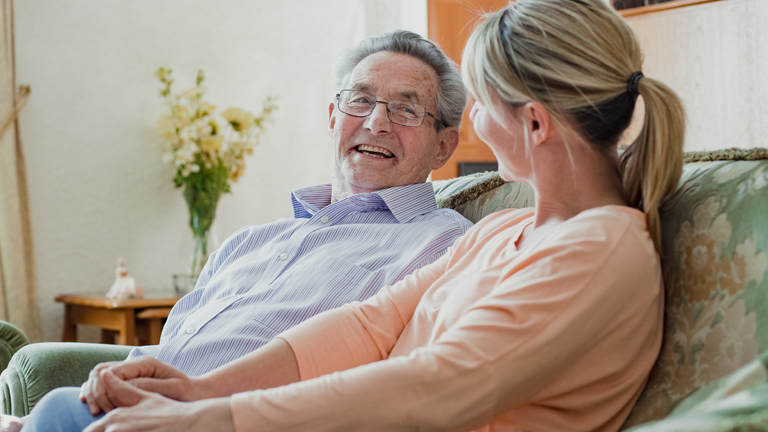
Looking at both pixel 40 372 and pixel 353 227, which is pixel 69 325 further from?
pixel 353 227

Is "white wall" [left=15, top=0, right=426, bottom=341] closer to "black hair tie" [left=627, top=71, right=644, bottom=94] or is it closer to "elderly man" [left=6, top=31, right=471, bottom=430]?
"elderly man" [left=6, top=31, right=471, bottom=430]

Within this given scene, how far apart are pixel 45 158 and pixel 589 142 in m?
2.67

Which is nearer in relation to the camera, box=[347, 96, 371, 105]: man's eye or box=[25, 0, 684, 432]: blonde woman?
box=[25, 0, 684, 432]: blonde woman

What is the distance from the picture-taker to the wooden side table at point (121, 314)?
2627mm

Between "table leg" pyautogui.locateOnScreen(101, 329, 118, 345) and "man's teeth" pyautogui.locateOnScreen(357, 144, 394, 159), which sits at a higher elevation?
"man's teeth" pyautogui.locateOnScreen(357, 144, 394, 159)

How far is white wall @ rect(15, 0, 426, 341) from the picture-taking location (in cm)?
297

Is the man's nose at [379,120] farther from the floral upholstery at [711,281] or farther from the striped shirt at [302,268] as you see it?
the floral upholstery at [711,281]

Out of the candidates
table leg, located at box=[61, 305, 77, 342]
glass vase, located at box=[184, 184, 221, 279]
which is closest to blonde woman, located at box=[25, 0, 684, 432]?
glass vase, located at box=[184, 184, 221, 279]

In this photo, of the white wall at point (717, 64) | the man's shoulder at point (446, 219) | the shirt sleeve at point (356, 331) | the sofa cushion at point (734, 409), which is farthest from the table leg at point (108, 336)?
the sofa cushion at point (734, 409)

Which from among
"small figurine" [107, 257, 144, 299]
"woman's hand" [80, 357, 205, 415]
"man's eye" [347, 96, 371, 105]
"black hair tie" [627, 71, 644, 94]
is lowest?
"small figurine" [107, 257, 144, 299]

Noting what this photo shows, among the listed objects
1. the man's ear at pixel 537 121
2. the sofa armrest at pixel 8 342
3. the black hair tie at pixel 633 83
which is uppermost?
the black hair tie at pixel 633 83

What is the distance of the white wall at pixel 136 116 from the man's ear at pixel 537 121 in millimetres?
2600

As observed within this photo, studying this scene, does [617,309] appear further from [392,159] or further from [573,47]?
[392,159]

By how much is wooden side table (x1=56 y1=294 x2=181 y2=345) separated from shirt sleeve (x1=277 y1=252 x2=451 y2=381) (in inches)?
68.3
